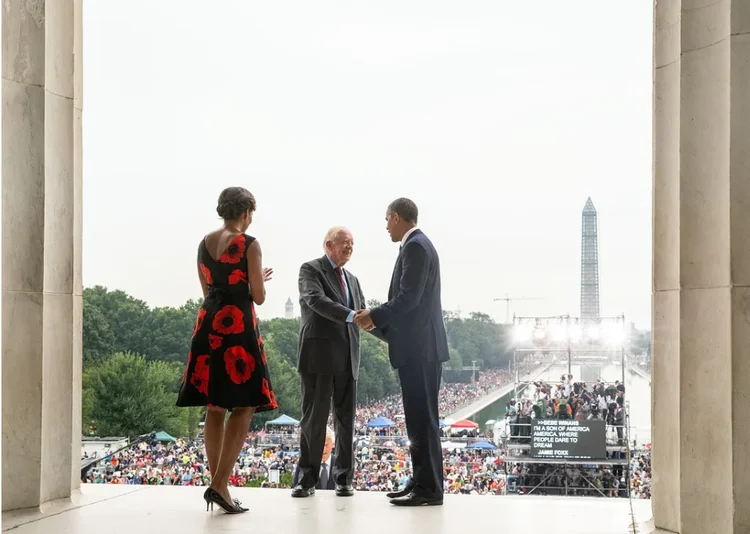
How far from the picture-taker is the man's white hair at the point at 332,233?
4.79 metres

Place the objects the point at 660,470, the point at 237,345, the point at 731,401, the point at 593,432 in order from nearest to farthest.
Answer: the point at 731,401 < the point at 660,470 < the point at 237,345 < the point at 593,432

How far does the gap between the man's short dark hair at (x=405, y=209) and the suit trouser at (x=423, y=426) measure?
2.66ft

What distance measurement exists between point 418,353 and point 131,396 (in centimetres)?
1820

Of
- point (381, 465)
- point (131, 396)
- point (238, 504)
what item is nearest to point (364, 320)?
point (238, 504)

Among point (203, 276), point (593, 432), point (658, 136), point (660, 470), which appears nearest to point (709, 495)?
point (660, 470)

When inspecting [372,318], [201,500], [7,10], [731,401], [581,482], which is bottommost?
[581,482]

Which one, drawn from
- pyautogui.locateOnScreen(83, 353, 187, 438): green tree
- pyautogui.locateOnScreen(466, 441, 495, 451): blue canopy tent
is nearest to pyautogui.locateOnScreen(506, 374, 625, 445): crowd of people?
pyautogui.locateOnScreen(466, 441, 495, 451): blue canopy tent

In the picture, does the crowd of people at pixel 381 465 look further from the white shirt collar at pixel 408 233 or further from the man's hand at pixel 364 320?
the white shirt collar at pixel 408 233

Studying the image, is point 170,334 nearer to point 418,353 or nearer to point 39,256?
point 39,256

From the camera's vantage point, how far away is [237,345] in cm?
404

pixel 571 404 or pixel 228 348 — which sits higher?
pixel 228 348

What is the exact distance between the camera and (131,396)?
21.2m

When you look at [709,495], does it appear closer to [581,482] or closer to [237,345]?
[237,345]

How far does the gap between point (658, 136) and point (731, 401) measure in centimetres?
125
